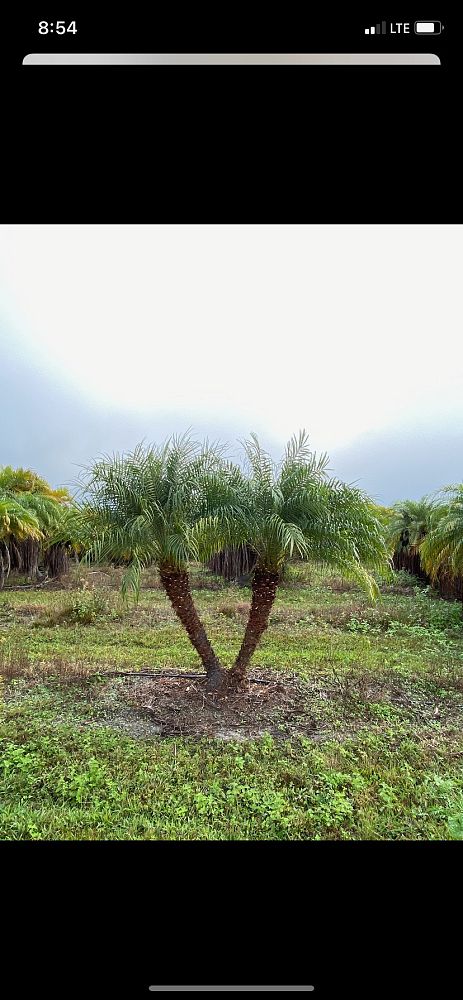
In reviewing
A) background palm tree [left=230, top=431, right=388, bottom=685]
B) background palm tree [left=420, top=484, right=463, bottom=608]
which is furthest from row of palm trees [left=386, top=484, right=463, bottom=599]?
background palm tree [left=230, top=431, right=388, bottom=685]

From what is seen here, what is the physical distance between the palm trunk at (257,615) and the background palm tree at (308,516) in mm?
131

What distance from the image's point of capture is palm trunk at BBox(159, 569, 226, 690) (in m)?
3.39

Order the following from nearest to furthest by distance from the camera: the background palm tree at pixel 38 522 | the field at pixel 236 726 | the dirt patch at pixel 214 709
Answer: the field at pixel 236 726 → the dirt patch at pixel 214 709 → the background palm tree at pixel 38 522

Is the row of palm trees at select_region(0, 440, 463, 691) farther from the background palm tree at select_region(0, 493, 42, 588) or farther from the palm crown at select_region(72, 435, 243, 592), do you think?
the background palm tree at select_region(0, 493, 42, 588)

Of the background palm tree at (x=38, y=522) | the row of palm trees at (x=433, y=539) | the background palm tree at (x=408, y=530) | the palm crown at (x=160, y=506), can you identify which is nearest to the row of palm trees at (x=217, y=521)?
the palm crown at (x=160, y=506)

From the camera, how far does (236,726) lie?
115 inches
